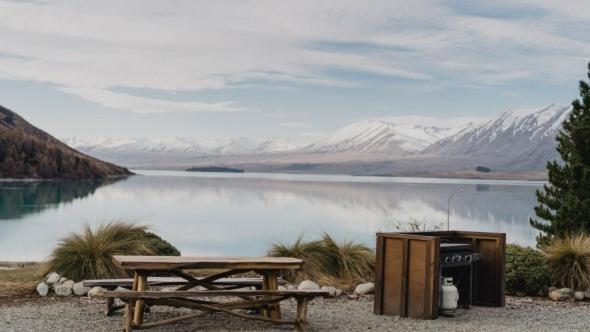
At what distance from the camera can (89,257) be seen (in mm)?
12859

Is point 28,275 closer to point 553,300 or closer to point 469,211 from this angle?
point 553,300

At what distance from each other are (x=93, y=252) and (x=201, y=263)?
441 centimetres

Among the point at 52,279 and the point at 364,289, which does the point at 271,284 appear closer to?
the point at 364,289

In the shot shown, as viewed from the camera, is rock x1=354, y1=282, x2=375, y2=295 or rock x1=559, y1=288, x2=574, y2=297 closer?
rock x1=354, y1=282, x2=375, y2=295

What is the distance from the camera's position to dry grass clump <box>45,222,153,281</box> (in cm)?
1271

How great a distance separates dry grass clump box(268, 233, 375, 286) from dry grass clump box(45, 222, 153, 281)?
254cm

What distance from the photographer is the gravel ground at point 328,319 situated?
9805mm

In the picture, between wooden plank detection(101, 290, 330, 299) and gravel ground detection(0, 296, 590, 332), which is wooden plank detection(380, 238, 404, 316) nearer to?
gravel ground detection(0, 296, 590, 332)

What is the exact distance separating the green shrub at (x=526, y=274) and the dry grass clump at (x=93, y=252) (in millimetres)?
6333

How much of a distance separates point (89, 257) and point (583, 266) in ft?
27.7

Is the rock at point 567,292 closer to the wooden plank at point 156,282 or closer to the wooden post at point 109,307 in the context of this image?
the wooden plank at point 156,282

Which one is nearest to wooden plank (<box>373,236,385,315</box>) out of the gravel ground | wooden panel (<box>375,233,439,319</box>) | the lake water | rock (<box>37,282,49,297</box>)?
wooden panel (<box>375,233,439,319</box>)

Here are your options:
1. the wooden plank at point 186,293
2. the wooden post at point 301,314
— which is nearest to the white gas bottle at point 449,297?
the wooden plank at point 186,293

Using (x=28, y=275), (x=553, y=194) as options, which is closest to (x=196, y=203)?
(x=553, y=194)
